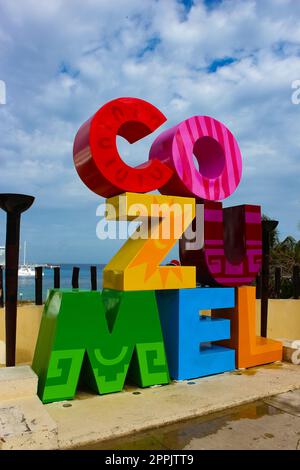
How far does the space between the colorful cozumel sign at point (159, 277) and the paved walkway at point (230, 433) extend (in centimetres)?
119

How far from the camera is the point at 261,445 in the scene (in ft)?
12.2

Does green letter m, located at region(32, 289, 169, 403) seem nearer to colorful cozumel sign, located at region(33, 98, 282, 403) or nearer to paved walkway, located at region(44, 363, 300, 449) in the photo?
colorful cozumel sign, located at region(33, 98, 282, 403)

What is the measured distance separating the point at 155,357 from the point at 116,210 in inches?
80.0

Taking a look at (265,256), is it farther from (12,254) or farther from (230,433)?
(12,254)

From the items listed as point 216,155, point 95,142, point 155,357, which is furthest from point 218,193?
point 155,357

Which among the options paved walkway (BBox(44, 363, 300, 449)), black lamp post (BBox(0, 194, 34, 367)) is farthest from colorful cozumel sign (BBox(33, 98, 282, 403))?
black lamp post (BBox(0, 194, 34, 367))

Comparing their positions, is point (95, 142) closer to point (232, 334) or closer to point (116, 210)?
point (116, 210)

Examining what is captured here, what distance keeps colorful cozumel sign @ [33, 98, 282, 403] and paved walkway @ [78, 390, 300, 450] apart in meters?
1.19

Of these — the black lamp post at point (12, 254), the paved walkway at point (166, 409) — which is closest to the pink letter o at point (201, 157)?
the black lamp post at point (12, 254)

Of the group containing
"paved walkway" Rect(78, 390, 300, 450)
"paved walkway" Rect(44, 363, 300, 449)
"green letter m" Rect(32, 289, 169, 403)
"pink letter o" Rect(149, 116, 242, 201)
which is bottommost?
"paved walkway" Rect(78, 390, 300, 450)

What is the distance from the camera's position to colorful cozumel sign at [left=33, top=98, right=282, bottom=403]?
5.00 metres

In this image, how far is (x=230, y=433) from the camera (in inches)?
156

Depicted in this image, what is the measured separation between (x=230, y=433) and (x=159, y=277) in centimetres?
216

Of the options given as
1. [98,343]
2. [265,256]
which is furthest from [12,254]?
[265,256]
